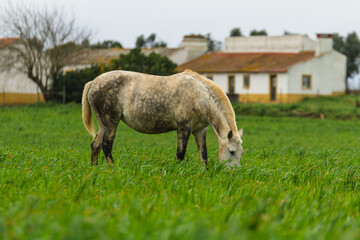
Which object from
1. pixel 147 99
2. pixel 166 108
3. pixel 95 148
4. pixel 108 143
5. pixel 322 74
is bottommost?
pixel 95 148

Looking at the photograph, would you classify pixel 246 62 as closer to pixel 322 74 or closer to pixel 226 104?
pixel 322 74

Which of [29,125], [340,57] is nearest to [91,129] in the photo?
[29,125]

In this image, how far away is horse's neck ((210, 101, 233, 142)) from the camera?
27.4ft

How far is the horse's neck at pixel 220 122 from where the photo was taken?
835cm

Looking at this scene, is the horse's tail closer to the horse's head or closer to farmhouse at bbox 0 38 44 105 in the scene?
the horse's head

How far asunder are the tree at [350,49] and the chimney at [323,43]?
46.2ft

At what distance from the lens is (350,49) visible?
6222 centimetres

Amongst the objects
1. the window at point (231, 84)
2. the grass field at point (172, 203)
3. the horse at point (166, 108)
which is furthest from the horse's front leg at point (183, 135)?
the window at point (231, 84)

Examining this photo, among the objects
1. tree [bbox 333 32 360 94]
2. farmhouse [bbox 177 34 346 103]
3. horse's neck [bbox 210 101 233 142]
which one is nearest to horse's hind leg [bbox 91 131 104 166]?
horse's neck [bbox 210 101 233 142]

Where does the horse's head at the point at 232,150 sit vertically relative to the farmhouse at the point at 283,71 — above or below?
below

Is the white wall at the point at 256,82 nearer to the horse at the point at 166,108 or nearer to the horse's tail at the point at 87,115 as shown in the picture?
the horse's tail at the point at 87,115

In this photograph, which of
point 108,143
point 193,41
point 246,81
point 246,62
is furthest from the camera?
point 193,41

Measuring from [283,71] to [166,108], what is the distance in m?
36.6

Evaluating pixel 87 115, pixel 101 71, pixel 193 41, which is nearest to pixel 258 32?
pixel 193 41
